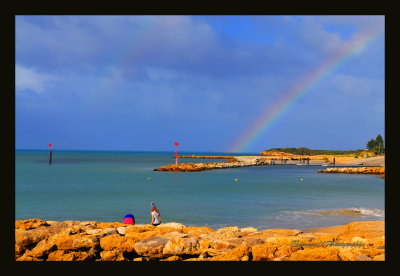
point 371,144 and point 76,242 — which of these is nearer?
point 76,242

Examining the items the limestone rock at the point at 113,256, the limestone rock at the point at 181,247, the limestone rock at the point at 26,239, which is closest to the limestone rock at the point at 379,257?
the limestone rock at the point at 181,247

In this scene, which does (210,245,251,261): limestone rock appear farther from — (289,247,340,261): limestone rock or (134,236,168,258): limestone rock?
(134,236,168,258): limestone rock

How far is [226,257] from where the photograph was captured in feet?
34.2

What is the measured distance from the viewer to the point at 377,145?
5807 inches

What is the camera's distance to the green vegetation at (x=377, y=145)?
427ft

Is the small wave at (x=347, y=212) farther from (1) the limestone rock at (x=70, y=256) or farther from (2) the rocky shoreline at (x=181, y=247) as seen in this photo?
(1) the limestone rock at (x=70, y=256)

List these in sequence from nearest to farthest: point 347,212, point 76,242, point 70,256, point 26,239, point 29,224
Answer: point 70,256 < point 76,242 < point 26,239 < point 29,224 < point 347,212

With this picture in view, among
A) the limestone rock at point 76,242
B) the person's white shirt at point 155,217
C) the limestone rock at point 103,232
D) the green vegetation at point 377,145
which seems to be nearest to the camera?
the limestone rock at point 76,242

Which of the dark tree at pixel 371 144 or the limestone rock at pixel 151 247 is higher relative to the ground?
the dark tree at pixel 371 144

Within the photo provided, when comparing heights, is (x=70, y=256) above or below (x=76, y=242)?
below

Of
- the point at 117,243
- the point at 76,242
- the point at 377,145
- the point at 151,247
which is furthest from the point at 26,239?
the point at 377,145

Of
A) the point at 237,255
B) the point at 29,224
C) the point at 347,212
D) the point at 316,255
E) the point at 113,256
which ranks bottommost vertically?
the point at 347,212

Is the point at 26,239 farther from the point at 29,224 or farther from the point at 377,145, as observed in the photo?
the point at 377,145

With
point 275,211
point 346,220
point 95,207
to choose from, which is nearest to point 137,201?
point 95,207
